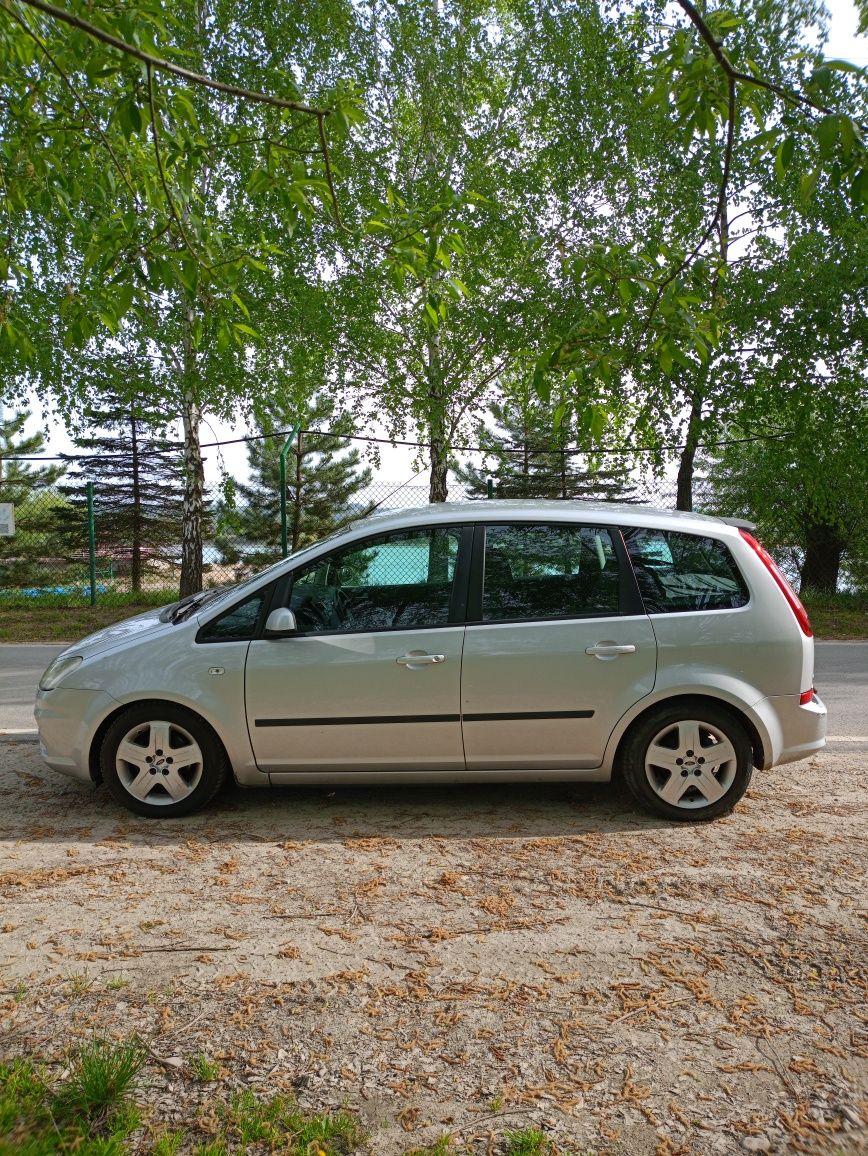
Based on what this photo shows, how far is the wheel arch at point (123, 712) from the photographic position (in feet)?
15.2

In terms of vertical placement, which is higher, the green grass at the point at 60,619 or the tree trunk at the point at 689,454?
the tree trunk at the point at 689,454

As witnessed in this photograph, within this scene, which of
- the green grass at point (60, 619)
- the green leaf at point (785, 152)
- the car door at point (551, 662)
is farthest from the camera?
the green grass at point (60, 619)

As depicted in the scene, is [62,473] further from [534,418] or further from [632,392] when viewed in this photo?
[632,392]

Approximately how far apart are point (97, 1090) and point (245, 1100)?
40 centimetres

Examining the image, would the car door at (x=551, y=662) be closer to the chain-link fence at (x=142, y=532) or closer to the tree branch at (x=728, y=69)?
the tree branch at (x=728, y=69)

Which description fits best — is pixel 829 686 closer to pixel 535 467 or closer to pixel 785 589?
pixel 785 589

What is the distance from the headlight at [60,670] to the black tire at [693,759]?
120 inches

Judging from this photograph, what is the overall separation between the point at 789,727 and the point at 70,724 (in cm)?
384

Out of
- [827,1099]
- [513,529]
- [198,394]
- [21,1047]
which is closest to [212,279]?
[513,529]

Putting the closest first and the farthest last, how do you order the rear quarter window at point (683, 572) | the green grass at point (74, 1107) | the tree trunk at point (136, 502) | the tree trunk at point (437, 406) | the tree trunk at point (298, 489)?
the green grass at point (74, 1107) → the rear quarter window at point (683, 572) → the tree trunk at point (437, 406) → the tree trunk at point (298, 489) → the tree trunk at point (136, 502)

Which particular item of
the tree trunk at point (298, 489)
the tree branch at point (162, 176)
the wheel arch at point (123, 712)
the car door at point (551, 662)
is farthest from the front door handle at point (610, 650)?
the tree trunk at point (298, 489)

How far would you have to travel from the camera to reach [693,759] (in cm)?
457

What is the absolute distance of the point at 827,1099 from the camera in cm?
239

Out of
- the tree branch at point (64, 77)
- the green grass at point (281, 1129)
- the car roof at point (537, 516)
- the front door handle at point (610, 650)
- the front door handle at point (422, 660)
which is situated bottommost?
the green grass at point (281, 1129)
